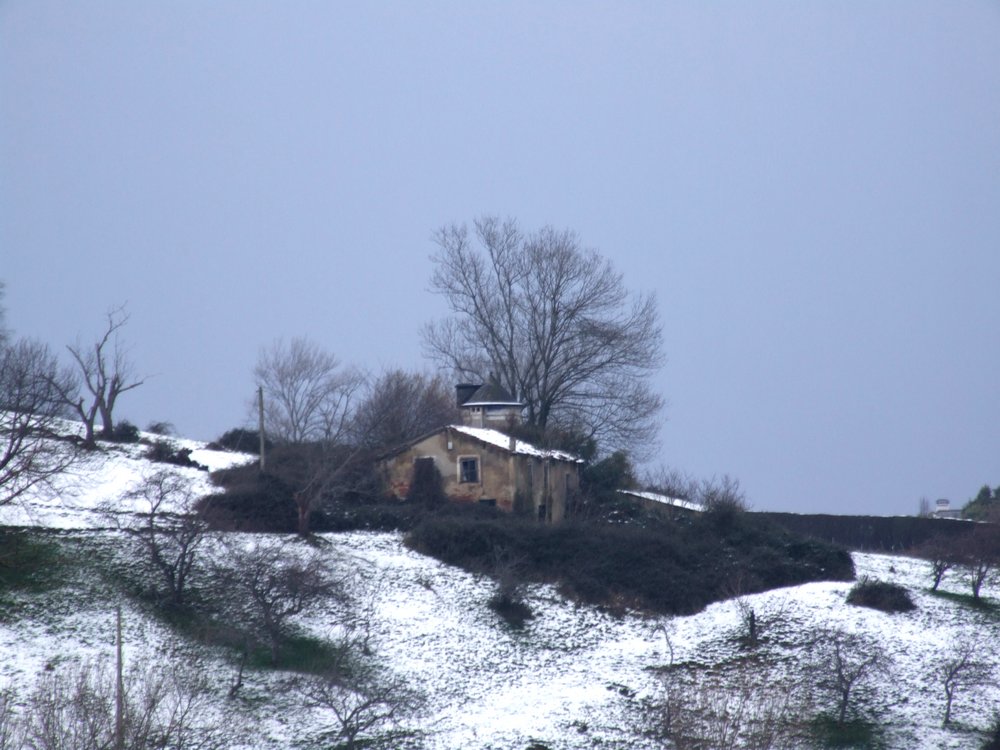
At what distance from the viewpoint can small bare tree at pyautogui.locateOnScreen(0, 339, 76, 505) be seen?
28.8 m

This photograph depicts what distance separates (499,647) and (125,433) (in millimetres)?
25593

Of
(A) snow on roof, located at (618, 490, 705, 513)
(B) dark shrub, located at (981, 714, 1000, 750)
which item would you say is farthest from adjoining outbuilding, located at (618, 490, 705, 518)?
(B) dark shrub, located at (981, 714, 1000, 750)

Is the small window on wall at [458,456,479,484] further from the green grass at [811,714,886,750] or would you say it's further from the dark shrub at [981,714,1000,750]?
the dark shrub at [981,714,1000,750]

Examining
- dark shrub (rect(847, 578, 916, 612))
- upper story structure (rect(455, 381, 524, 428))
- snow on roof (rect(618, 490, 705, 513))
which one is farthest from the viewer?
upper story structure (rect(455, 381, 524, 428))

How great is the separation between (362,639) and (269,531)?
8.86 m

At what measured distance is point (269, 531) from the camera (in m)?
37.1

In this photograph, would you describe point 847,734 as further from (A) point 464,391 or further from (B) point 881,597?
(A) point 464,391

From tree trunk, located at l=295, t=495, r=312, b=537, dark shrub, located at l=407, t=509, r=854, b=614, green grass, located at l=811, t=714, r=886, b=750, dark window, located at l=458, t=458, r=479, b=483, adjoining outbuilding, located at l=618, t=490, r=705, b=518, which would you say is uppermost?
dark window, located at l=458, t=458, r=479, b=483

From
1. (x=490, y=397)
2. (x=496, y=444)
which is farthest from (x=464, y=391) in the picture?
(x=496, y=444)

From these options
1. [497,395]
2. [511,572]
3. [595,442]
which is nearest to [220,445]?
[497,395]

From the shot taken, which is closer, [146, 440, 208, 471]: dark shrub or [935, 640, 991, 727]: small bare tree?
[935, 640, 991, 727]: small bare tree

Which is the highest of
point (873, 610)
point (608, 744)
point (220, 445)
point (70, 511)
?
point (220, 445)

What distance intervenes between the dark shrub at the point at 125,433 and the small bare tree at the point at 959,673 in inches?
1365

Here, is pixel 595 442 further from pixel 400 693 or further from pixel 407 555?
pixel 400 693
